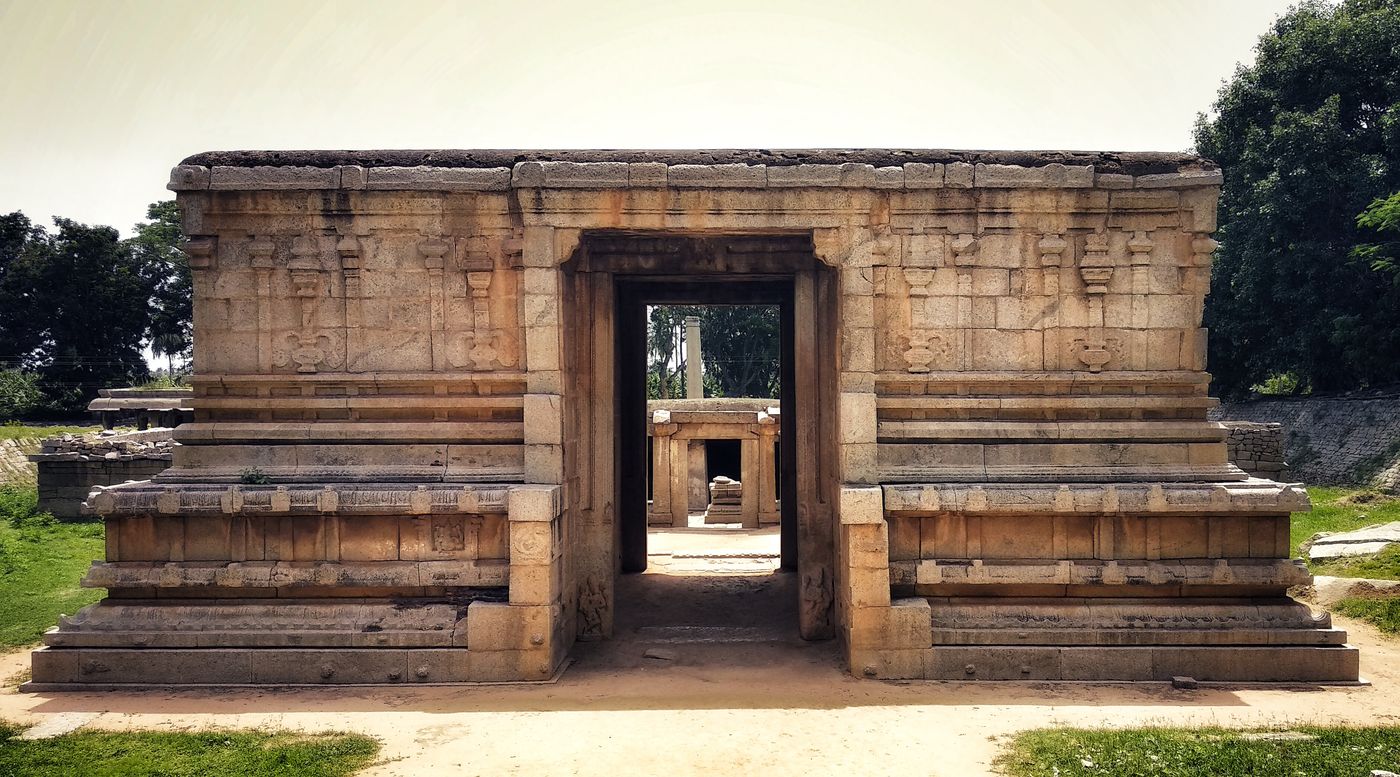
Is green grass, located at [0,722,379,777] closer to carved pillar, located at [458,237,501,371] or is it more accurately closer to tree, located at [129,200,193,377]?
carved pillar, located at [458,237,501,371]

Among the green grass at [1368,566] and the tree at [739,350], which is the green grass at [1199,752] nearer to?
the green grass at [1368,566]

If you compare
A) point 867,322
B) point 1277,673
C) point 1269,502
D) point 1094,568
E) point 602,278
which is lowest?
point 1277,673

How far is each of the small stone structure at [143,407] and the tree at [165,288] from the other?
483 inches

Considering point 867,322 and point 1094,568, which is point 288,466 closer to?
point 867,322

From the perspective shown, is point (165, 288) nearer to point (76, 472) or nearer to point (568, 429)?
point (76, 472)

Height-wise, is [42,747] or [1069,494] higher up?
[1069,494]

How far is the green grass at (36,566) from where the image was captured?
1232 cm

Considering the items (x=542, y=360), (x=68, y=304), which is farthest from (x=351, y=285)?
(x=68, y=304)

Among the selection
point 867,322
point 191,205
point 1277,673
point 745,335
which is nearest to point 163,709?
point 191,205

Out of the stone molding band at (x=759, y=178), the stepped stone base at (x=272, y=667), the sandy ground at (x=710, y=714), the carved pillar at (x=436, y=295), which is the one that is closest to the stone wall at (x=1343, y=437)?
the sandy ground at (x=710, y=714)

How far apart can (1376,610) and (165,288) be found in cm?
Result: 5455

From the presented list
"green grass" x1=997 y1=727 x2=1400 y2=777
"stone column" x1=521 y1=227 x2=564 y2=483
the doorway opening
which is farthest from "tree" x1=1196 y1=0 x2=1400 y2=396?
"stone column" x1=521 y1=227 x2=564 y2=483

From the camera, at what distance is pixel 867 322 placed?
32.4 feet

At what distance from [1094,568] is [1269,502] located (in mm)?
2019
